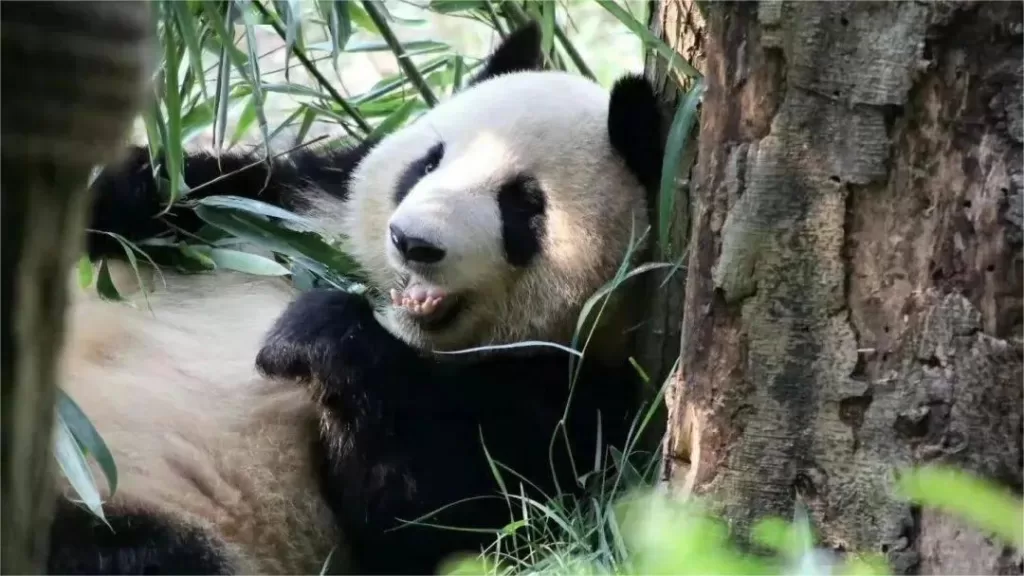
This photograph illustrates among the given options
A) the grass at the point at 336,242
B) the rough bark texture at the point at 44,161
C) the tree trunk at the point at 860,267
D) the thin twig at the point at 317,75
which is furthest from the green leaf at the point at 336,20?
the rough bark texture at the point at 44,161

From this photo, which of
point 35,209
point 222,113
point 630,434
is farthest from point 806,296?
point 222,113

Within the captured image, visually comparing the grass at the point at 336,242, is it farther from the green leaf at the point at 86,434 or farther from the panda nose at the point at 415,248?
the panda nose at the point at 415,248

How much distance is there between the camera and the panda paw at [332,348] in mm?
2211

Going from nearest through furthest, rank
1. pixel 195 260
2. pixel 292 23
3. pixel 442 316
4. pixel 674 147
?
pixel 674 147 → pixel 292 23 → pixel 442 316 → pixel 195 260

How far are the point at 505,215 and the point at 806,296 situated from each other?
0.84 m

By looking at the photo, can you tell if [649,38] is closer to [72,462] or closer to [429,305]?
[429,305]

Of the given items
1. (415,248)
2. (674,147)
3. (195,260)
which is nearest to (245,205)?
(195,260)

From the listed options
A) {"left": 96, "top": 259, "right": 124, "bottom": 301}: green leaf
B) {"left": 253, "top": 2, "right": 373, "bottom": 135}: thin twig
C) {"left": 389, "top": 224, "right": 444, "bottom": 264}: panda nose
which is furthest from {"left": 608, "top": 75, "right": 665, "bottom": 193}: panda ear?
{"left": 96, "top": 259, "right": 124, "bottom": 301}: green leaf

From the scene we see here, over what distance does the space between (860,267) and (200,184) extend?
173 centimetres

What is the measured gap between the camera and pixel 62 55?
76 centimetres

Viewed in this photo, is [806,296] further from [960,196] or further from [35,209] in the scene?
[35,209]

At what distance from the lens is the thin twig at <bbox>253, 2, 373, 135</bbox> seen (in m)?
2.48

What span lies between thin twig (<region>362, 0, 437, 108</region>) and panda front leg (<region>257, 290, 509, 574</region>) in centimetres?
71

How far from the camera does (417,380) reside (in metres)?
2.25
